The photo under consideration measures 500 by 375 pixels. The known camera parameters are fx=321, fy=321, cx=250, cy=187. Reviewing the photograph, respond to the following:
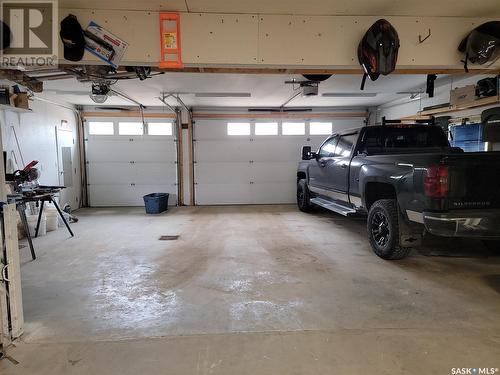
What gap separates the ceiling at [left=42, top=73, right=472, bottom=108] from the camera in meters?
5.91

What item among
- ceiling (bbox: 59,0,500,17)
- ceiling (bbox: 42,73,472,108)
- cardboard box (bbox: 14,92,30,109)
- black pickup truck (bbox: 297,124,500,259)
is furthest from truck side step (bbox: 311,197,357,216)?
cardboard box (bbox: 14,92,30,109)

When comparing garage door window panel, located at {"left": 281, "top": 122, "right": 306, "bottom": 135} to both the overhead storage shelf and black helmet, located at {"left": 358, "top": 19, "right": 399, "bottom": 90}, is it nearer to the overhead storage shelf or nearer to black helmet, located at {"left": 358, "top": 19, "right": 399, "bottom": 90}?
the overhead storage shelf

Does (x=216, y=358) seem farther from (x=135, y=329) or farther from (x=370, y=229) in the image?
(x=370, y=229)

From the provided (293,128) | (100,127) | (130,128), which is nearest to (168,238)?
(130,128)

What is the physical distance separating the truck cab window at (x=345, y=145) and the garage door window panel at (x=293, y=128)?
3.76m

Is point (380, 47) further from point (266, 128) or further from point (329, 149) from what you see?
point (266, 128)

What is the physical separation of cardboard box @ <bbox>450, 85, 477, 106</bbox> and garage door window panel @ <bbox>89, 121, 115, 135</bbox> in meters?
8.36

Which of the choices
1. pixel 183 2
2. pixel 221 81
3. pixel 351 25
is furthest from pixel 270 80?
pixel 183 2

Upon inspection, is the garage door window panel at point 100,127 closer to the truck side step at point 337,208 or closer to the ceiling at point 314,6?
the truck side step at point 337,208

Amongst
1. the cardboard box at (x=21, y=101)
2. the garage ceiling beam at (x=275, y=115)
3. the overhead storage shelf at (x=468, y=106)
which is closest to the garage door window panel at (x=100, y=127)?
the garage ceiling beam at (x=275, y=115)

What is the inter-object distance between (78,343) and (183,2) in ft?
9.36

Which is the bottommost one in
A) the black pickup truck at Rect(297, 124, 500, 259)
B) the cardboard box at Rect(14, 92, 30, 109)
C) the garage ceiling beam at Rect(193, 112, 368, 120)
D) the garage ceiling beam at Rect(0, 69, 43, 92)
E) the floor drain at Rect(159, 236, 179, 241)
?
the floor drain at Rect(159, 236, 179, 241)

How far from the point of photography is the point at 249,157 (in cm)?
955

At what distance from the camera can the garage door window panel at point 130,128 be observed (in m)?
9.26
